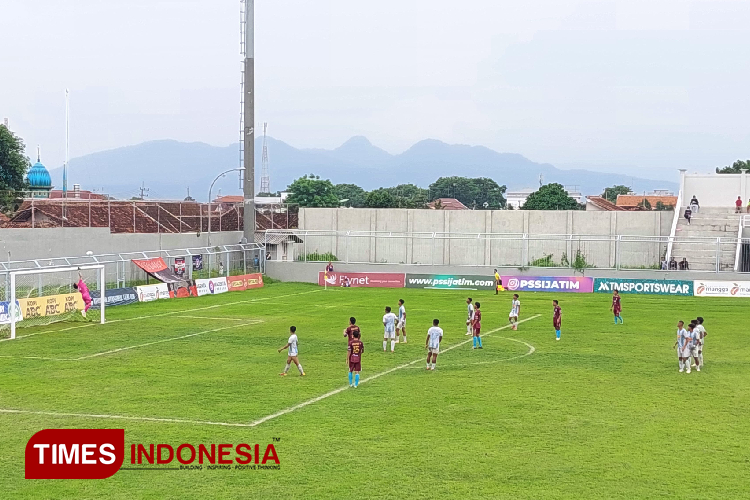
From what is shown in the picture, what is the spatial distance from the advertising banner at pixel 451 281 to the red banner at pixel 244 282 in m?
11.5

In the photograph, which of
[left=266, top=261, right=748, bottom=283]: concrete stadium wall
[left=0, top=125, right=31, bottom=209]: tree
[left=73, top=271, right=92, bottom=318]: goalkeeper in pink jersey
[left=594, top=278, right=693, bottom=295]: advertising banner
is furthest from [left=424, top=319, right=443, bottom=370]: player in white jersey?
[left=0, top=125, right=31, bottom=209]: tree

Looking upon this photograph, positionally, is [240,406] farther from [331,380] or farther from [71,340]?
[71,340]

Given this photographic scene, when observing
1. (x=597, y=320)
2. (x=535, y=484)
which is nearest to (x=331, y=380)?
(x=535, y=484)

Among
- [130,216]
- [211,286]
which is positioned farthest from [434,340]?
[130,216]

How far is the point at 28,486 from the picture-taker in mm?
17375

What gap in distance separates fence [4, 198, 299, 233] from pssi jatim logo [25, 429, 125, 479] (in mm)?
36663

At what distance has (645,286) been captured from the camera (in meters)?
64.0

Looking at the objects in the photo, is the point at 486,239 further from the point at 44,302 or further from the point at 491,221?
the point at 44,302

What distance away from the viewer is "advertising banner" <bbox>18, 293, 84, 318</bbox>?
43.6m

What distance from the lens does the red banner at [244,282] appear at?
2603 inches

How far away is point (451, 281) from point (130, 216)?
2588 cm

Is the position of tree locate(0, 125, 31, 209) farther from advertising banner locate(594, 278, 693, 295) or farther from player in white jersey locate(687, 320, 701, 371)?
player in white jersey locate(687, 320, 701, 371)

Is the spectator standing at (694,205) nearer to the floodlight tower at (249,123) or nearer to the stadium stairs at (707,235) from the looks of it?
the stadium stairs at (707,235)

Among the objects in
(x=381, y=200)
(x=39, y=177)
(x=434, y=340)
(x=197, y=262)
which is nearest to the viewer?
(x=434, y=340)
